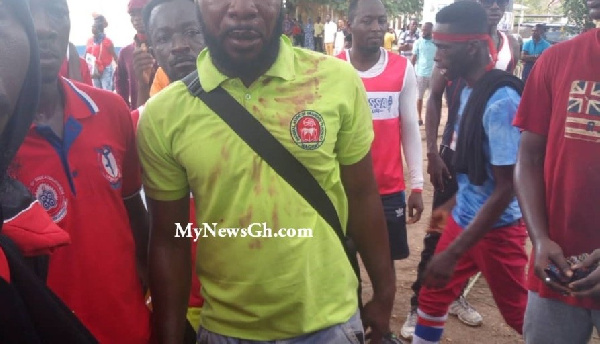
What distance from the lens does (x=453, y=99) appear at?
11.9ft

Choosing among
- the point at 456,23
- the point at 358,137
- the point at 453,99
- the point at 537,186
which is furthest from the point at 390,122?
the point at 358,137

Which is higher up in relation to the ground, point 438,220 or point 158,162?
point 158,162

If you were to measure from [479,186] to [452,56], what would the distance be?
2.59ft

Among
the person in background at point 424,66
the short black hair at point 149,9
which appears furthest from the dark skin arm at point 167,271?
the person in background at point 424,66

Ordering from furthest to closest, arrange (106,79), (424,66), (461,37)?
(424,66)
(106,79)
(461,37)

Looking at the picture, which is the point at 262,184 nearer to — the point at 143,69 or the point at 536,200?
the point at 536,200

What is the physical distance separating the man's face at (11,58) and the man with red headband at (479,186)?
232 centimetres

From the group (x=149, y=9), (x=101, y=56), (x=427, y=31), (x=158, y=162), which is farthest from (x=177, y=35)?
(x=427, y=31)

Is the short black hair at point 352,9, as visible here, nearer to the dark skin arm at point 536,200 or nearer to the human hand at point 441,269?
the human hand at point 441,269

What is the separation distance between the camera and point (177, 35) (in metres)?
2.60

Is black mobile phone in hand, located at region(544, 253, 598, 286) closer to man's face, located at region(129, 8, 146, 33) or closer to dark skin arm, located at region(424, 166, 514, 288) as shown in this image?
dark skin arm, located at region(424, 166, 514, 288)

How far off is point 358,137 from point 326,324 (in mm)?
635

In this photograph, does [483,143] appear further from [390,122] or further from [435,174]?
[435,174]

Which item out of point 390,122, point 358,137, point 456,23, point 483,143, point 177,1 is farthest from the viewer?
point 390,122
